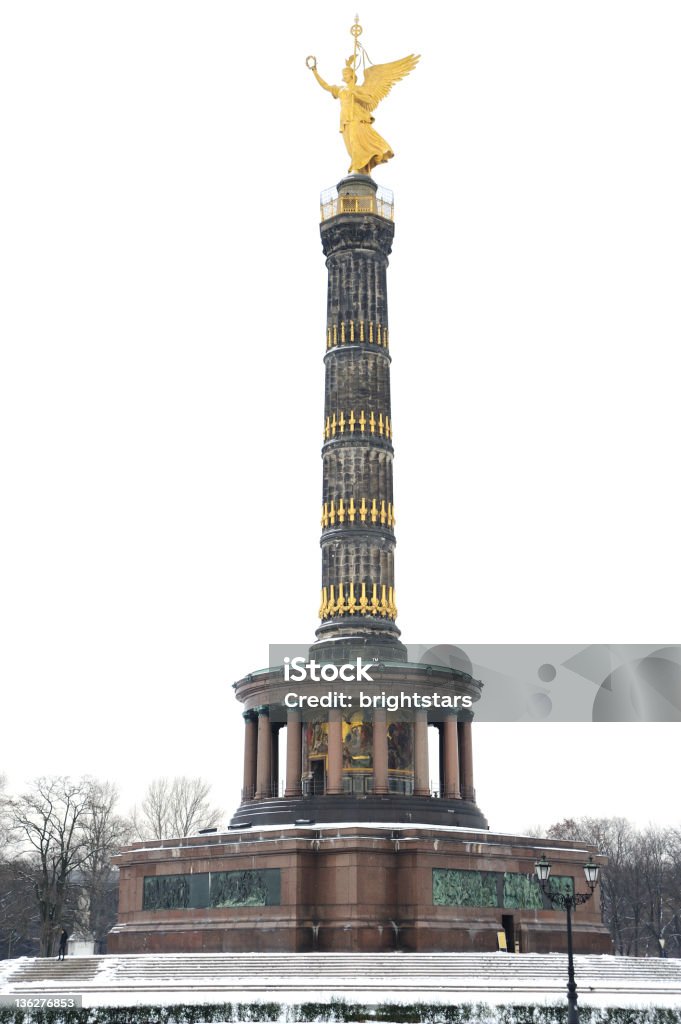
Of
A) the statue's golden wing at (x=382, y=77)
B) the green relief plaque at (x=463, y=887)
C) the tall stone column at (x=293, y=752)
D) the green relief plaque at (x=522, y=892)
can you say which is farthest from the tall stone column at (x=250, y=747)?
the statue's golden wing at (x=382, y=77)

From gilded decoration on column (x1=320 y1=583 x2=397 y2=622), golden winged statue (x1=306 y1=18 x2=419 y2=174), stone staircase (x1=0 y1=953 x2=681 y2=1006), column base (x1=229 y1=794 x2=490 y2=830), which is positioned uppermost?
golden winged statue (x1=306 y1=18 x2=419 y2=174)

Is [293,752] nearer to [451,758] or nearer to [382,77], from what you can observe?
[451,758]

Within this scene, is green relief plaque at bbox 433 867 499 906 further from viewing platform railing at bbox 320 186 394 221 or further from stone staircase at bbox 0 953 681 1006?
viewing platform railing at bbox 320 186 394 221

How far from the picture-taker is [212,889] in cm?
3456

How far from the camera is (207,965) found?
31.0 meters

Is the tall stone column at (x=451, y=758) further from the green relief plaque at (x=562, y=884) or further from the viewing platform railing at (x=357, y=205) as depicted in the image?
the viewing platform railing at (x=357, y=205)

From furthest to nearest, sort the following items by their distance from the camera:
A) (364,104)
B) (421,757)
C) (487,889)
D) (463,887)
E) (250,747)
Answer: (364,104)
(250,747)
(421,757)
(487,889)
(463,887)

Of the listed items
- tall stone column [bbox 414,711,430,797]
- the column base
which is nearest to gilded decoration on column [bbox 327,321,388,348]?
tall stone column [bbox 414,711,430,797]

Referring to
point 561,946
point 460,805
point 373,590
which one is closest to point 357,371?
point 373,590

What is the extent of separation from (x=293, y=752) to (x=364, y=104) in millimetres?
25894

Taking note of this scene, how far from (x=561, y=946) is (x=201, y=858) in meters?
11.0

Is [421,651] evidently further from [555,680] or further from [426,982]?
[426,982]

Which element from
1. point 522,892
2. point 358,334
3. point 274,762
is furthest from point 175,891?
point 358,334

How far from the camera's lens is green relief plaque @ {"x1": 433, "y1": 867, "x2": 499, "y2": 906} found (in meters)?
33.1
